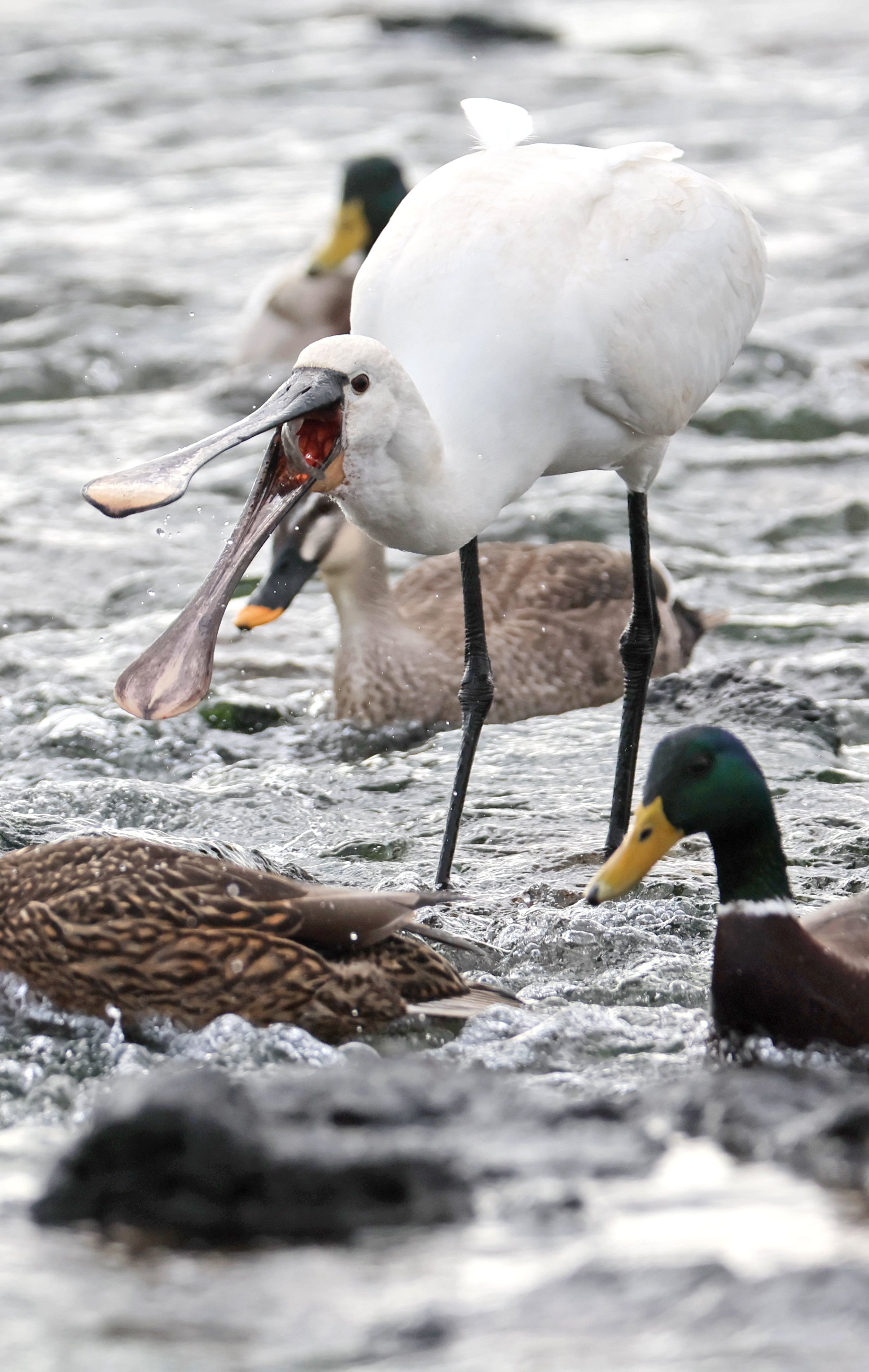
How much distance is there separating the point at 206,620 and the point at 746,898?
1300mm

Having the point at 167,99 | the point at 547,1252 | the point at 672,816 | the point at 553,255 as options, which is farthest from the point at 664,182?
the point at 167,99

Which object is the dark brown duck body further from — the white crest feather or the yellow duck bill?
the white crest feather

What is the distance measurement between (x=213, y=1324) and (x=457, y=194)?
126 inches

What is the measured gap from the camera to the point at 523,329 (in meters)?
5.00

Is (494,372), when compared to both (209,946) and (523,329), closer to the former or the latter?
(523,329)

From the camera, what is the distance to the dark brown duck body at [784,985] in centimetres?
414

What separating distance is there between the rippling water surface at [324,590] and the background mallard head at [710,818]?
34 cm

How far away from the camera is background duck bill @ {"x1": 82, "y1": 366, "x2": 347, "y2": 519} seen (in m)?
4.04

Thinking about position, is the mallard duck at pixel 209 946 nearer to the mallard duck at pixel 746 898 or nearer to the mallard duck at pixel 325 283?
the mallard duck at pixel 746 898

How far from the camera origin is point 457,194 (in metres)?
5.22

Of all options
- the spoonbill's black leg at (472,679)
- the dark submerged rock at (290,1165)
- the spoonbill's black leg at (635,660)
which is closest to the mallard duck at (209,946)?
the dark submerged rock at (290,1165)

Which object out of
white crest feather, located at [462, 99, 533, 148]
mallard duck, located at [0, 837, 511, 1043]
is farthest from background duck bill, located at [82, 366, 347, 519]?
white crest feather, located at [462, 99, 533, 148]

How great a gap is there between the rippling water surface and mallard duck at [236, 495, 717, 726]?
246 mm

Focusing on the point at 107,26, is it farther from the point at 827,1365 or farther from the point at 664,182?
the point at 827,1365
